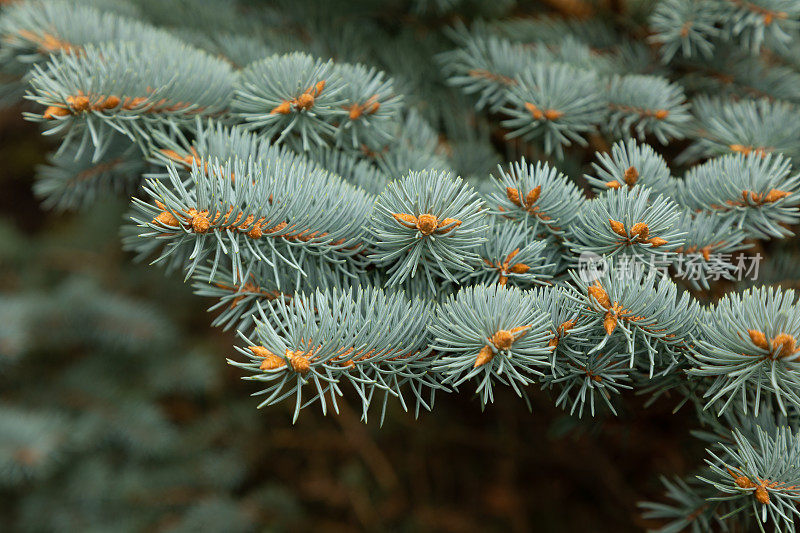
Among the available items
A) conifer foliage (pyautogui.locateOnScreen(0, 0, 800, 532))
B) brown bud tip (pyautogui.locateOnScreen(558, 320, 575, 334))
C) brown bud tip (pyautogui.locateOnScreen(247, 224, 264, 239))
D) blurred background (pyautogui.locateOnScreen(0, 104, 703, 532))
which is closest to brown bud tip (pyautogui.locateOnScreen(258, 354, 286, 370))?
conifer foliage (pyautogui.locateOnScreen(0, 0, 800, 532))

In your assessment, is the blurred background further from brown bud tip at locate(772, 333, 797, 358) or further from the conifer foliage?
brown bud tip at locate(772, 333, 797, 358)

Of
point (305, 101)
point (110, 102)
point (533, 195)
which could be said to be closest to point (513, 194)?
point (533, 195)

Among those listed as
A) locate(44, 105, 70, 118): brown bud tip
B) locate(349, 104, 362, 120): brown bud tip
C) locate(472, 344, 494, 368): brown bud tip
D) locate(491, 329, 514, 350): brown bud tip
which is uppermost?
locate(349, 104, 362, 120): brown bud tip

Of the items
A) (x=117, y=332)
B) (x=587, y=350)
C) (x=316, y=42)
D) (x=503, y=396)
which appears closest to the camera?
(x=587, y=350)

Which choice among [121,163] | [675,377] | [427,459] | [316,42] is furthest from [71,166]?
[427,459]

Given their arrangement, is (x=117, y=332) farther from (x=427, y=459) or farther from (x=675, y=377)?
(x=675, y=377)

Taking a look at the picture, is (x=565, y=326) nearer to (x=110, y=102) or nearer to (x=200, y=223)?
→ (x=200, y=223)
